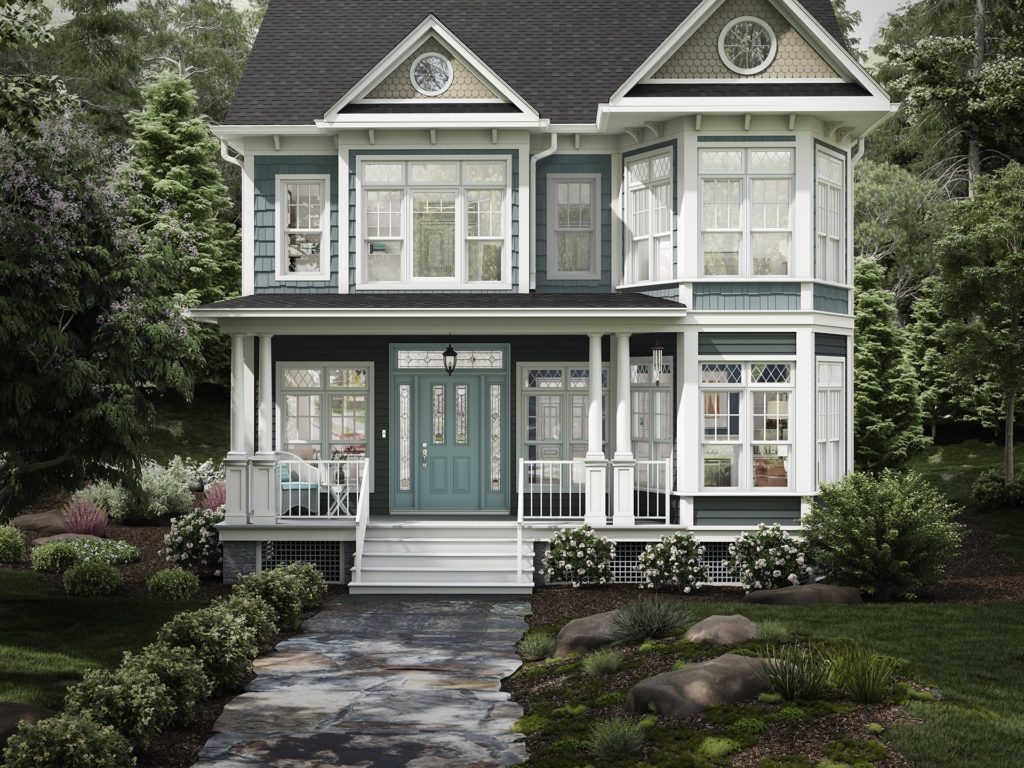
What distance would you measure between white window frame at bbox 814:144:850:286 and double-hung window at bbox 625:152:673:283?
2113 mm

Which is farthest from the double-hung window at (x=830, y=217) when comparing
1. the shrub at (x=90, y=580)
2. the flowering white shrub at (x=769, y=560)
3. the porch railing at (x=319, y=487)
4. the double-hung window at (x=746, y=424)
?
the shrub at (x=90, y=580)

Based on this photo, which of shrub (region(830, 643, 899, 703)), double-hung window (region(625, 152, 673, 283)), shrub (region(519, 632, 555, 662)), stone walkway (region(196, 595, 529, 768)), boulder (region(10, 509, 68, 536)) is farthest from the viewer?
boulder (region(10, 509, 68, 536))

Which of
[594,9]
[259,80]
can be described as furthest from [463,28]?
[259,80]

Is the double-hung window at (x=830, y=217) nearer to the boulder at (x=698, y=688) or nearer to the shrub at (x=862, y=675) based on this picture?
the shrub at (x=862, y=675)

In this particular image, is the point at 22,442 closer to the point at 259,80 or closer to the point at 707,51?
the point at 259,80

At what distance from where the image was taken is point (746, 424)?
1711 cm

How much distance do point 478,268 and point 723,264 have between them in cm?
380

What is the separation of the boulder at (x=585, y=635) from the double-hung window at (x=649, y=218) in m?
6.81

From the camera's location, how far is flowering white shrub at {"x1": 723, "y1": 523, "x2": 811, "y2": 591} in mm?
16062

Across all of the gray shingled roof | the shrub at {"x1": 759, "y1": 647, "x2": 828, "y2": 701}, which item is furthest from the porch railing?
the shrub at {"x1": 759, "y1": 647, "x2": 828, "y2": 701}

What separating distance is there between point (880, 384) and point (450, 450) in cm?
1490

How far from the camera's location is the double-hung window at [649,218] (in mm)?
17531

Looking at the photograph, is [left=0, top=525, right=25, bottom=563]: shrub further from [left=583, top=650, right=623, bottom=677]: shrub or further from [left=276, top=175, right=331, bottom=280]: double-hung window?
[left=583, top=650, right=623, bottom=677]: shrub

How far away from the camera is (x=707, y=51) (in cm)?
1703
